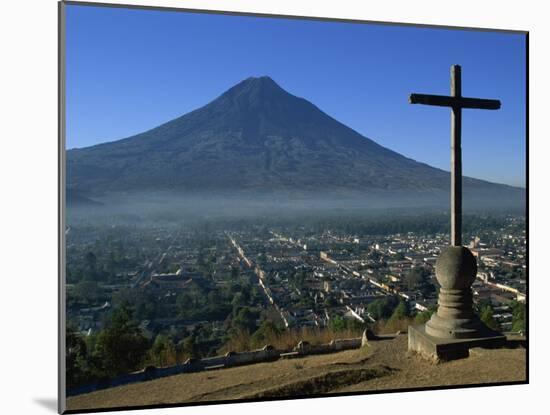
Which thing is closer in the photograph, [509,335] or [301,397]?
[301,397]

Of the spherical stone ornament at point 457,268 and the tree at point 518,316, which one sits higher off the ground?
the spherical stone ornament at point 457,268

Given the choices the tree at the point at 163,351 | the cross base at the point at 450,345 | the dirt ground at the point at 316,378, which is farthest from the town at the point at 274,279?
the cross base at the point at 450,345

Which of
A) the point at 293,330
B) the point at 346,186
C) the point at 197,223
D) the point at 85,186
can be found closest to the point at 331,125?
the point at 346,186

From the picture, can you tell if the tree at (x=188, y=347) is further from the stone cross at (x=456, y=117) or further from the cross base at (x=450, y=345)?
the stone cross at (x=456, y=117)

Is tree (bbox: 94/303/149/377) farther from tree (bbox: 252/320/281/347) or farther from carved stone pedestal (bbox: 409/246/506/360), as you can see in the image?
carved stone pedestal (bbox: 409/246/506/360)

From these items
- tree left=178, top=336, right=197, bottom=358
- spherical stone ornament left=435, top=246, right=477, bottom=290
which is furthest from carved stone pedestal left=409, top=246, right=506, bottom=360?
tree left=178, top=336, right=197, bottom=358

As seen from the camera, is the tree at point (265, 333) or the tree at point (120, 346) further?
the tree at point (265, 333)

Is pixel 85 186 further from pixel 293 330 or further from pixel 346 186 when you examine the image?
pixel 346 186
